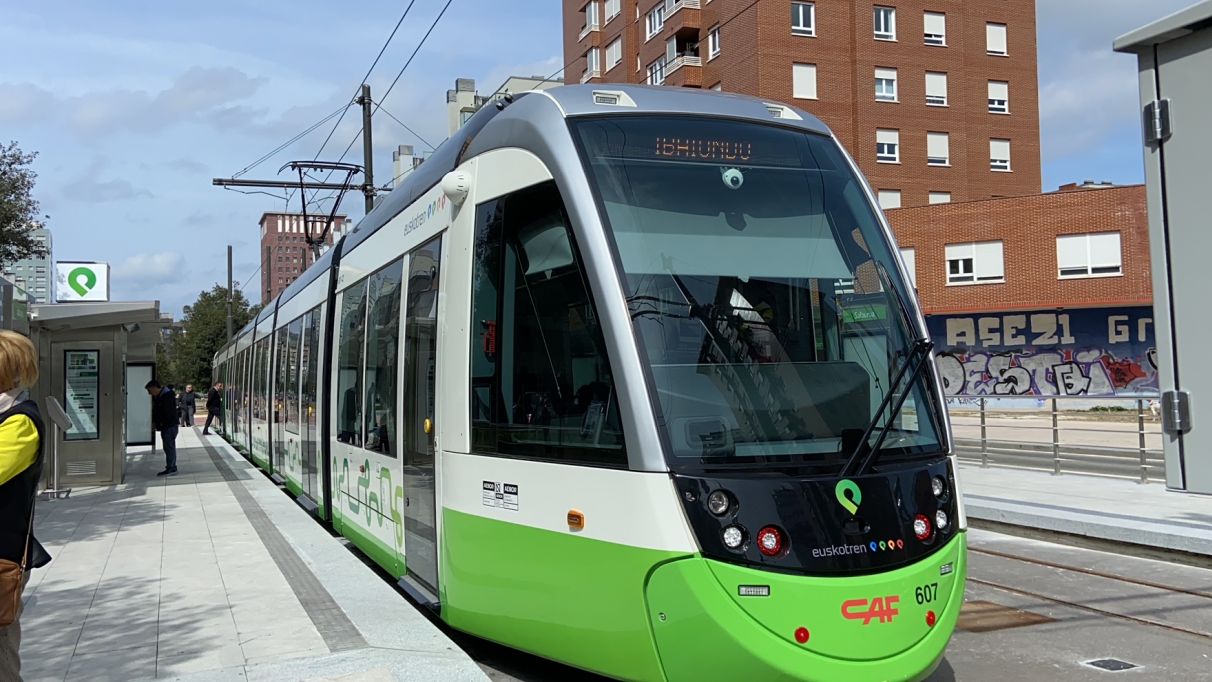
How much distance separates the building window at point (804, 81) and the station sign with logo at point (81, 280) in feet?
87.8

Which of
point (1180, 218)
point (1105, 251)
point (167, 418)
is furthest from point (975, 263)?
point (1180, 218)

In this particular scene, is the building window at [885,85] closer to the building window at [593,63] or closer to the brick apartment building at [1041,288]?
the brick apartment building at [1041,288]

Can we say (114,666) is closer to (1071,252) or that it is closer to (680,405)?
(680,405)

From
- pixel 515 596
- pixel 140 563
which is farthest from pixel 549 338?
pixel 140 563

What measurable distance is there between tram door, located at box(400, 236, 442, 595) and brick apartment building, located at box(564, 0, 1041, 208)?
3453 centimetres

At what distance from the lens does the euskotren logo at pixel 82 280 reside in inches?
1374

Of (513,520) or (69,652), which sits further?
(69,652)

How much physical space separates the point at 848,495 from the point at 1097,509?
7947mm

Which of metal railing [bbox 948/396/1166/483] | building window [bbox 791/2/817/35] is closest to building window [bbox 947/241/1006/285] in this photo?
metal railing [bbox 948/396/1166/483]

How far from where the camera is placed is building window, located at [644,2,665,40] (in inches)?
1766

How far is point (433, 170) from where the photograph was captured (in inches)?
260

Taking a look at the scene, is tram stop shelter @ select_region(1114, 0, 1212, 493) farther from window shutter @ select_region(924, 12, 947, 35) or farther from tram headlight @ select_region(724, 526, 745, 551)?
window shutter @ select_region(924, 12, 947, 35)

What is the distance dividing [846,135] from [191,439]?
27504mm

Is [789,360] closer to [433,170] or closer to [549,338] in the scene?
[549,338]
